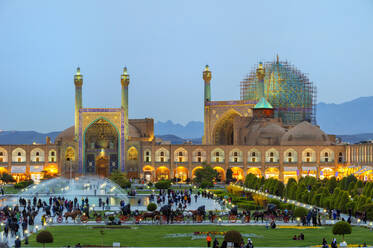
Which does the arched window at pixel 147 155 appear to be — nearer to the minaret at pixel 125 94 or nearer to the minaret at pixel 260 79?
the minaret at pixel 125 94

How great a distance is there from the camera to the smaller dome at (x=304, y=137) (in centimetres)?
8869

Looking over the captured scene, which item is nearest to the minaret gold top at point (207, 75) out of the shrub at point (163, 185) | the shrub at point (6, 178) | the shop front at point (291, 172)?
the shop front at point (291, 172)

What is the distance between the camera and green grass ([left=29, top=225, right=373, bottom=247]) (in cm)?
3127

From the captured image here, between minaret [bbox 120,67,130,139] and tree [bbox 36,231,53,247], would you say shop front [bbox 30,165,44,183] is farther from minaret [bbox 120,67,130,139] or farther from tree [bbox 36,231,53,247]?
tree [bbox 36,231,53,247]

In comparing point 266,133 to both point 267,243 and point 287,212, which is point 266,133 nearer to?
point 287,212

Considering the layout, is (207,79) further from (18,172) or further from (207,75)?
(18,172)

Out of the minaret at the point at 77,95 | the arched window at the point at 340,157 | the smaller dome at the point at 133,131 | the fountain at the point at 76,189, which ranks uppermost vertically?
the minaret at the point at 77,95

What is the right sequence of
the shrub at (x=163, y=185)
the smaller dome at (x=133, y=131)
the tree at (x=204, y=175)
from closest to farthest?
the shrub at (x=163, y=185), the tree at (x=204, y=175), the smaller dome at (x=133, y=131)

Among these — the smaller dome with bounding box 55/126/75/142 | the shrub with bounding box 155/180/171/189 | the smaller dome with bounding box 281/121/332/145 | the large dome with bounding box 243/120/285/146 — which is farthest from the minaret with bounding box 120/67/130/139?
the shrub with bounding box 155/180/171/189

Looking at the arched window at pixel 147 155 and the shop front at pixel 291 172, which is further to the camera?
the arched window at pixel 147 155

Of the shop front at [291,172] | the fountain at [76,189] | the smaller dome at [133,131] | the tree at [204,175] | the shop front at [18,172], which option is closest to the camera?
the fountain at [76,189]

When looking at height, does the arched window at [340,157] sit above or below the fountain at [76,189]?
above

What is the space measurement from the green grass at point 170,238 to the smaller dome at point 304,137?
50126 mm

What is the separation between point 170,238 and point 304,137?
58100mm
